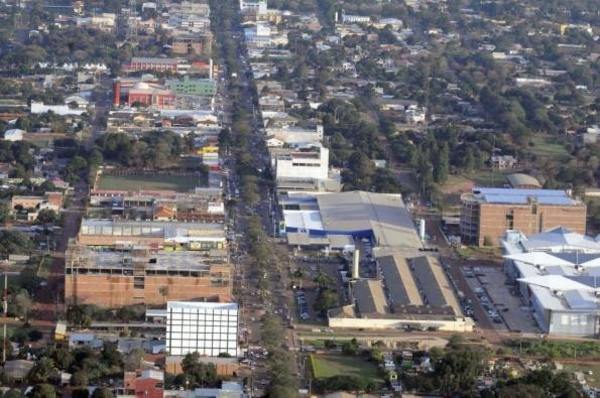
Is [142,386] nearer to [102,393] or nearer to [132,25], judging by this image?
[102,393]

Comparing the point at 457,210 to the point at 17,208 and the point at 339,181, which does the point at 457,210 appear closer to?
the point at 339,181

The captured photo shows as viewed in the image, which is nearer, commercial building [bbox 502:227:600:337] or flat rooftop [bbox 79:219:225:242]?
commercial building [bbox 502:227:600:337]

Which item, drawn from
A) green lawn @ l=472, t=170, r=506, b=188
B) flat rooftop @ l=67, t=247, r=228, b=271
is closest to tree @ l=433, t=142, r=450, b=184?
green lawn @ l=472, t=170, r=506, b=188

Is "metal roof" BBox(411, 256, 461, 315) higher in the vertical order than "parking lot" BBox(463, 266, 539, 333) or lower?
higher

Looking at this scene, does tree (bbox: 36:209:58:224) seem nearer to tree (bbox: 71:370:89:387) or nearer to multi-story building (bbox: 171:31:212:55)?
tree (bbox: 71:370:89:387)

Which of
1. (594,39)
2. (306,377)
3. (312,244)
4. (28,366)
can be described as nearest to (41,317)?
(28,366)

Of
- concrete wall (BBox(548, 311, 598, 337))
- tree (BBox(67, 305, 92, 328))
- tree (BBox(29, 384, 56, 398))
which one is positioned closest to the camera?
tree (BBox(29, 384, 56, 398))

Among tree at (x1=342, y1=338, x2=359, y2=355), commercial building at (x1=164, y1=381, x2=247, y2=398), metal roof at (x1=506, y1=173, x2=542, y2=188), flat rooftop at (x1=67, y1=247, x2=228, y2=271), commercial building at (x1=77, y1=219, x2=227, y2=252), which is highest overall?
flat rooftop at (x1=67, y1=247, x2=228, y2=271)

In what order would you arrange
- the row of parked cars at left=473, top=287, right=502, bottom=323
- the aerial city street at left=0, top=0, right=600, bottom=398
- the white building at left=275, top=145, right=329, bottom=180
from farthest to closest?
1. the white building at left=275, top=145, right=329, bottom=180
2. the row of parked cars at left=473, top=287, right=502, bottom=323
3. the aerial city street at left=0, top=0, right=600, bottom=398
